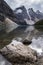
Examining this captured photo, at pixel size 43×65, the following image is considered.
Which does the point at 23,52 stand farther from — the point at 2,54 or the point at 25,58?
the point at 2,54

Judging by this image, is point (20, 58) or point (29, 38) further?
point (29, 38)

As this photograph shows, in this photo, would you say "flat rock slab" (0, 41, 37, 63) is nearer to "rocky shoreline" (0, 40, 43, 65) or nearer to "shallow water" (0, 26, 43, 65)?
"rocky shoreline" (0, 40, 43, 65)

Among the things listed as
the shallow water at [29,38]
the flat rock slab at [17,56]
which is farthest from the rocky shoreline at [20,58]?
the shallow water at [29,38]

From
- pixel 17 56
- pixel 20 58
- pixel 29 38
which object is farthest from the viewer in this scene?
pixel 29 38

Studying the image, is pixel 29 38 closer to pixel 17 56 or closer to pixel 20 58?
pixel 17 56

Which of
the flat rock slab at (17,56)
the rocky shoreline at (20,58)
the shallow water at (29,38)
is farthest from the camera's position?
the shallow water at (29,38)

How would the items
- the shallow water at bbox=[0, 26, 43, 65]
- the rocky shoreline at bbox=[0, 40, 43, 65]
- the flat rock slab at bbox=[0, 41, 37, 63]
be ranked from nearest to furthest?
the rocky shoreline at bbox=[0, 40, 43, 65]
the flat rock slab at bbox=[0, 41, 37, 63]
the shallow water at bbox=[0, 26, 43, 65]

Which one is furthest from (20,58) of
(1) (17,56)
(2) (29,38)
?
(2) (29,38)

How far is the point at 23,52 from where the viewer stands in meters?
17.3

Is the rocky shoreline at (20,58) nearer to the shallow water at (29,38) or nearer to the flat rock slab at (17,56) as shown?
the flat rock slab at (17,56)

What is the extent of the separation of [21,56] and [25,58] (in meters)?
0.54

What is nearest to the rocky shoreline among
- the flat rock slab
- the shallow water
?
the flat rock slab

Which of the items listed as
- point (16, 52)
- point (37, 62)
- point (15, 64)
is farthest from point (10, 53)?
point (37, 62)

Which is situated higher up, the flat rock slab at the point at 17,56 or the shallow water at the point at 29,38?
the shallow water at the point at 29,38
